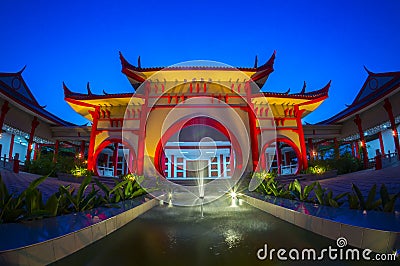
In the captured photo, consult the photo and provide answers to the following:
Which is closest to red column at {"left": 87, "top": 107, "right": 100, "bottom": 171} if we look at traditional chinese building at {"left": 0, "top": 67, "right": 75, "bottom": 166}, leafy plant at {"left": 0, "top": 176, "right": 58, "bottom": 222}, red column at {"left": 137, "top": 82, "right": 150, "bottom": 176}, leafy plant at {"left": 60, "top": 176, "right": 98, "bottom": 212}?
red column at {"left": 137, "top": 82, "right": 150, "bottom": 176}

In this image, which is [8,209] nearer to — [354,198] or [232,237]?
[232,237]

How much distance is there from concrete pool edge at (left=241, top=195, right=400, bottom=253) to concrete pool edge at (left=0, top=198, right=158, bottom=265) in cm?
306

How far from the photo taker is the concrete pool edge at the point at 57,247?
6.33 feet

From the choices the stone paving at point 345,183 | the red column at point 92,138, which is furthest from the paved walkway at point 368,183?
the red column at point 92,138

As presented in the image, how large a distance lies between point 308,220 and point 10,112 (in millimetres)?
22213

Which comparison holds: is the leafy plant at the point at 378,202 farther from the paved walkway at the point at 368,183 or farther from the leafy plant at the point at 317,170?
the leafy plant at the point at 317,170

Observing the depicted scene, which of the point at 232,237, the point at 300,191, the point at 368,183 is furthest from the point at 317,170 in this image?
the point at 232,237

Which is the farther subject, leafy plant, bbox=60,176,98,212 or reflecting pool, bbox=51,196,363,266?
leafy plant, bbox=60,176,98,212

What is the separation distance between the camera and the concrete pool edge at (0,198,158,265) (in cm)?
193

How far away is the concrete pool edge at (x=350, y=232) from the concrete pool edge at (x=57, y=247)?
10.0ft

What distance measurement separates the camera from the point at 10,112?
59.7 feet

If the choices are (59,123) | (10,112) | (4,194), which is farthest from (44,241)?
(59,123)

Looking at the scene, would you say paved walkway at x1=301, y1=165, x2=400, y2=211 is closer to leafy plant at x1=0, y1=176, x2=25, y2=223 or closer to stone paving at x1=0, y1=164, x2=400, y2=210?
stone paving at x1=0, y1=164, x2=400, y2=210

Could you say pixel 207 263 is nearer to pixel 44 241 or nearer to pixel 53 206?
pixel 44 241
